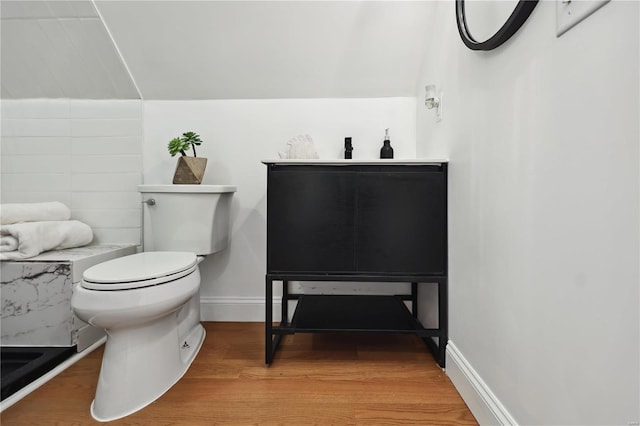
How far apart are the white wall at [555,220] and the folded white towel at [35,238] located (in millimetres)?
1787

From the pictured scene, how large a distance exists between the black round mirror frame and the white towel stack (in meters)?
1.89

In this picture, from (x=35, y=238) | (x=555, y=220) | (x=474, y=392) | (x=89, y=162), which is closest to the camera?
(x=555, y=220)

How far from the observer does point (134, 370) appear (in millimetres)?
1032

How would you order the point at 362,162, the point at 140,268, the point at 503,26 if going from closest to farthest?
the point at 503,26 → the point at 140,268 → the point at 362,162

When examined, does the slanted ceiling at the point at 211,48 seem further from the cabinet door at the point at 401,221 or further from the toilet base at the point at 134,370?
the toilet base at the point at 134,370

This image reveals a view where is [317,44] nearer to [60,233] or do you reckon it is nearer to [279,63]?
[279,63]

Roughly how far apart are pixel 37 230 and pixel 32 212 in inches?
5.6

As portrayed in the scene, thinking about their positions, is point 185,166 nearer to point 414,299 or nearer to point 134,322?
point 134,322

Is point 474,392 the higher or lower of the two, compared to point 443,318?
lower

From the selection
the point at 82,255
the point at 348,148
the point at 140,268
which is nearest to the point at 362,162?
the point at 348,148

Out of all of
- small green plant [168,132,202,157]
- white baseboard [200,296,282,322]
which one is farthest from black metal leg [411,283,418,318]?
small green plant [168,132,202,157]

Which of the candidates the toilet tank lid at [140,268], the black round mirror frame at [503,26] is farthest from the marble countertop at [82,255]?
the black round mirror frame at [503,26]

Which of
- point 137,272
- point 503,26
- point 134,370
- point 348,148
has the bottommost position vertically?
point 134,370

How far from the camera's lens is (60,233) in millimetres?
1488
